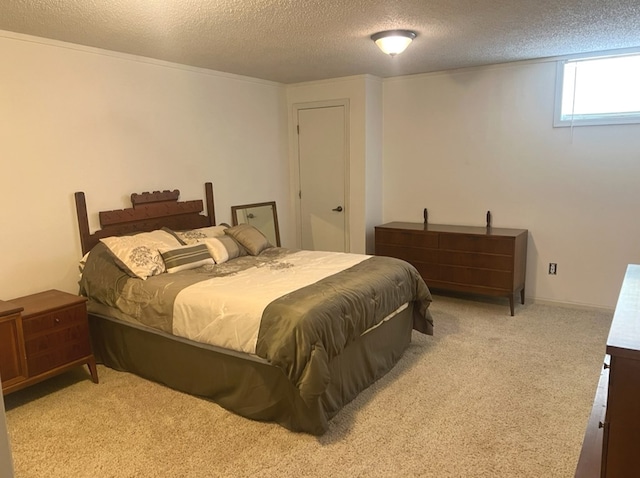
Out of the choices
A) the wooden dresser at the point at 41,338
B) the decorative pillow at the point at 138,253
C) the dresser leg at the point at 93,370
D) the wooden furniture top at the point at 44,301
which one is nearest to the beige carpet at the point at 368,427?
the dresser leg at the point at 93,370

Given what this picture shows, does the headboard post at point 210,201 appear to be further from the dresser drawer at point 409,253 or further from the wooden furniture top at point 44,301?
the dresser drawer at point 409,253

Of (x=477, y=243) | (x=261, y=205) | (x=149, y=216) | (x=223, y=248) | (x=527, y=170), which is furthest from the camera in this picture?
(x=261, y=205)

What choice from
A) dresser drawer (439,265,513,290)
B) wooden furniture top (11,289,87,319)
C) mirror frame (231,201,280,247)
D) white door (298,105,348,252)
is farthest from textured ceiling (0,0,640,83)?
dresser drawer (439,265,513,290)

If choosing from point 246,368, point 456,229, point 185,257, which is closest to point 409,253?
point 456,229

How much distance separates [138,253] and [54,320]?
0.68m

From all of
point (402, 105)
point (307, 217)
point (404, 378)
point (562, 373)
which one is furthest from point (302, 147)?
point (562, 373)

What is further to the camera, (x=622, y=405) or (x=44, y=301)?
(x=44, y=301)

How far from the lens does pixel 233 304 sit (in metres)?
2.79

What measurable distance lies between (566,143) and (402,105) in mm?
1707

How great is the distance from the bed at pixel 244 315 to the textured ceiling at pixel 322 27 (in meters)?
1.22

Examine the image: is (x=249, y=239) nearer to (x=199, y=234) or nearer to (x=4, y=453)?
(x=199, y=234)

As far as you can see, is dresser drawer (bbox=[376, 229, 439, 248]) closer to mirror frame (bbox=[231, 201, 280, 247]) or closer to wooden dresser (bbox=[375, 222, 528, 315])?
wooden dresser (bbox=[375, 222, 528, 315])

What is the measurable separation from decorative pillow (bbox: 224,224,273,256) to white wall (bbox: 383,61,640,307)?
192 cm

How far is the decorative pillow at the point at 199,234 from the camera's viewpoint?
3.97 meters
